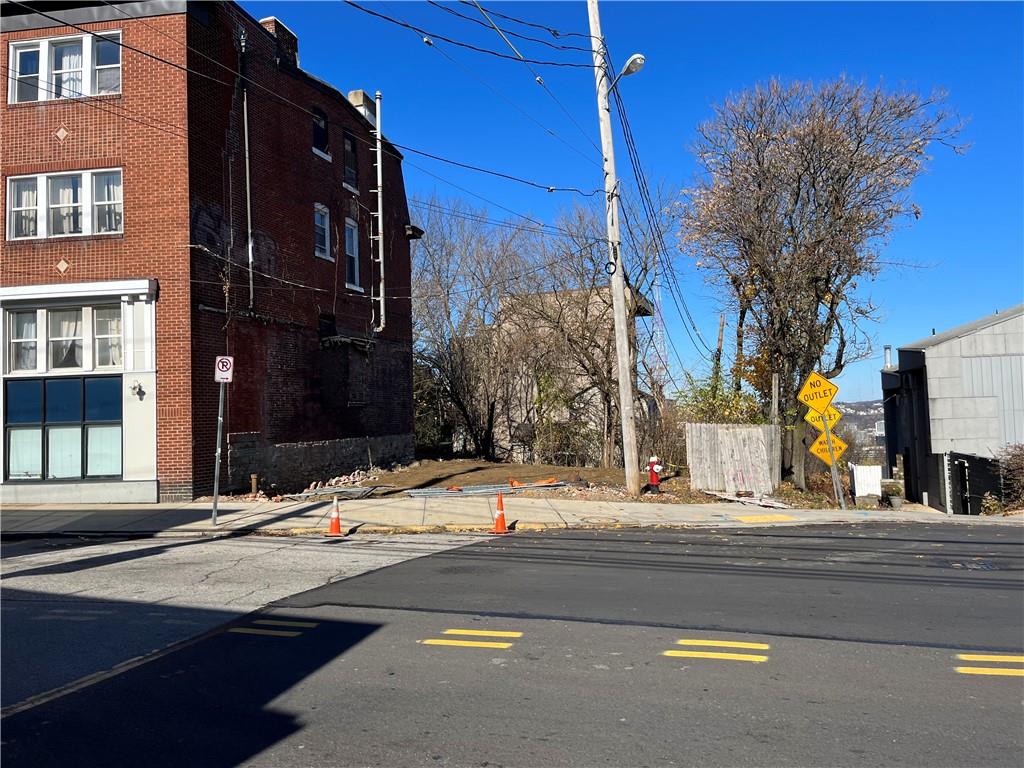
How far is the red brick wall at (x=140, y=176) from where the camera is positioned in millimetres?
17172

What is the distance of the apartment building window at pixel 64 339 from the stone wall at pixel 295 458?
130 inches

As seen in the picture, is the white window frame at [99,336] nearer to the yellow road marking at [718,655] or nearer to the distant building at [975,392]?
the yellow road marking at [718,655]

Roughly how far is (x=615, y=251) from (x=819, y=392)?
5.51m

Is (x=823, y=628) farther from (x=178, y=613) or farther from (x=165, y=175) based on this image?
(x=165, y=175)

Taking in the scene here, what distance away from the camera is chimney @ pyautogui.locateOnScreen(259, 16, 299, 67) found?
21.7 meters

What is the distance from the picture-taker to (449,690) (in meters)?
5.39

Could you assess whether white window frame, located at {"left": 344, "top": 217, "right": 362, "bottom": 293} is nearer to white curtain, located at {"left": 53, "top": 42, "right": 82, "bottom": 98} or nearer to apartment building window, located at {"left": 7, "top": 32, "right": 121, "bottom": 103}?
apartment building window, located at {"left": 7, "top": 32, "right": 121, "bottom": 103}

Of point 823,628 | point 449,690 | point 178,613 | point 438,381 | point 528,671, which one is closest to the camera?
point 449,690

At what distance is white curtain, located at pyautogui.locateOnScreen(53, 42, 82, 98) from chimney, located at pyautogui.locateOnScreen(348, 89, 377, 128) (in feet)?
31.4

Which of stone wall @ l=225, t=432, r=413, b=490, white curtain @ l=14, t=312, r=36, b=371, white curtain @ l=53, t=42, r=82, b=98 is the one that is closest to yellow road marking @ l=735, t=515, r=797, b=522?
stone wall @ l=225, t=432, r=413, b=490

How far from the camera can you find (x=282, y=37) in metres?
22.0

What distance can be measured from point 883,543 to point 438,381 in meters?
26.3

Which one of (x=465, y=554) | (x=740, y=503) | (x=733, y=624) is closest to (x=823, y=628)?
(x=733, y=624)

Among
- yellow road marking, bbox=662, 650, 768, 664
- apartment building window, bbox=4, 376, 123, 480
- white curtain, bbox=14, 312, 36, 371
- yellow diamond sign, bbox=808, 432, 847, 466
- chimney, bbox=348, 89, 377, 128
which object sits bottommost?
yellow road marking, bbox=662, 650, 768, 664
